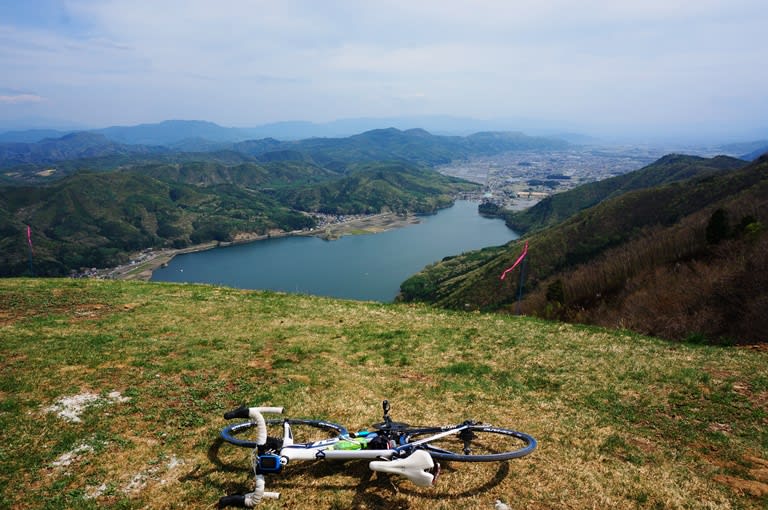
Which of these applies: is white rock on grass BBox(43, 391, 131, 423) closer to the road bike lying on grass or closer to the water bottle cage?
the road bike lying on grass

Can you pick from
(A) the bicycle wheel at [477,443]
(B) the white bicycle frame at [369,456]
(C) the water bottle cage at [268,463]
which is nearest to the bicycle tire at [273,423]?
(B) the white bicycle frame at [369,456]

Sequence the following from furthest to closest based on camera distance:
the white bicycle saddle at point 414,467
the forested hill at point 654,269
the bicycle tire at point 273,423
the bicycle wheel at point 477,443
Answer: the forested hill at point 654,269, the bicycle tire at point 273,423, the bicycle wheel at point 477,443, the white bicycle saddle at point 414,467

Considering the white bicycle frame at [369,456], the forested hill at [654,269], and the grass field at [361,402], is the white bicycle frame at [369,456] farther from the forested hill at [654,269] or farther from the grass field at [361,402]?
the forested hill at [654,269]

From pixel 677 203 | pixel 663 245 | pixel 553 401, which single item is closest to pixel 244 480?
pixel 553 401

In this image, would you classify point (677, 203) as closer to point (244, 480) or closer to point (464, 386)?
point (464, 386)

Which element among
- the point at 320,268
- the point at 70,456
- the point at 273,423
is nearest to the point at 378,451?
the point at 273,423

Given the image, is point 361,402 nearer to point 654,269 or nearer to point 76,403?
point 76,403
